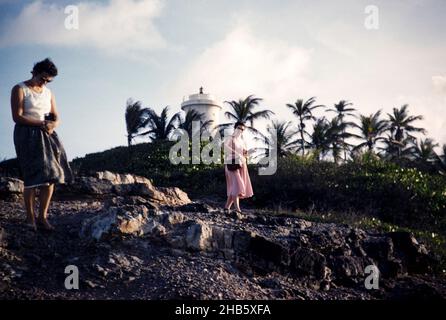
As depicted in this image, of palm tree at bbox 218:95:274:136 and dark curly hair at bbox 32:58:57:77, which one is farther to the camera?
palm tree at bbox 218:95:274:136

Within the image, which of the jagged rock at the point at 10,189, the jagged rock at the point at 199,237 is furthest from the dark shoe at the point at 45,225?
the jagged rock at the point at 10,189

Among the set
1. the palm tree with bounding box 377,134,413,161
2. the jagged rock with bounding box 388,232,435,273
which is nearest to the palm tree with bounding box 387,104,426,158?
the palm tree with bounding box 377,134,413,161

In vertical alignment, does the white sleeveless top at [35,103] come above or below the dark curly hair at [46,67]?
below

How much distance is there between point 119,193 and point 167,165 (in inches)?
462

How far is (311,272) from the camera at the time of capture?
5.58 metres

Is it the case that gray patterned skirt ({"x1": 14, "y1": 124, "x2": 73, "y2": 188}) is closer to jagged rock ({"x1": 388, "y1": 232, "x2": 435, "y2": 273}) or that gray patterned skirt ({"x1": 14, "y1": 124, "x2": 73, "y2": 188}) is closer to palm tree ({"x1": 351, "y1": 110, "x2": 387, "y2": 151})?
jagged rock ({"x1": 388, "y1": 232, "x2": 435, "y2": 273})

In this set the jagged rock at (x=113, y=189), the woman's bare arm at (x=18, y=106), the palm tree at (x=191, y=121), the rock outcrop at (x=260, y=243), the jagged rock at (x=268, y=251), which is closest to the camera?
the woman's bare arm at (x=18, y=106)

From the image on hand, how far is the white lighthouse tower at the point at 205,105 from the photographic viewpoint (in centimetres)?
3033

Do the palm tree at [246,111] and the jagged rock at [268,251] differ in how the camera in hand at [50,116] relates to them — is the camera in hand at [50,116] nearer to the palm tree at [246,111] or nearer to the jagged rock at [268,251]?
the jagged rock at [268,251]

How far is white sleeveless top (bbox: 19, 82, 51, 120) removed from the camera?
4.91 m

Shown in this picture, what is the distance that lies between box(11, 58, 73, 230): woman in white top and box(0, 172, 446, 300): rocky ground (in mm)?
596
